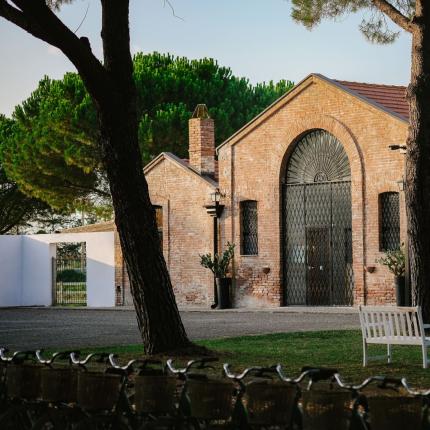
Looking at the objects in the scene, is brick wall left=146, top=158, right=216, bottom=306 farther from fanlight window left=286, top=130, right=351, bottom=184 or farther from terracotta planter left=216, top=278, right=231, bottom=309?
fanlight window left=286, top=130, right=351, bottom=184

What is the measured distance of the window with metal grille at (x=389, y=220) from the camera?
2953cm

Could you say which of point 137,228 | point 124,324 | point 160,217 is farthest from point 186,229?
point 137,228

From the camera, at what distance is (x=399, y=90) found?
33.2 meters

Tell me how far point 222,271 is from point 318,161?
4413mm

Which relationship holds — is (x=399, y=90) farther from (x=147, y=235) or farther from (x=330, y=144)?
(x=147, y=235)

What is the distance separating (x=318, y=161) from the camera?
31.9 m

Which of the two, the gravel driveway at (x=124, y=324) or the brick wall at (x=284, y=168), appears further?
the brick wall at (x=284, y=168)

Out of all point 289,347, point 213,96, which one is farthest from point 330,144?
point 213,96

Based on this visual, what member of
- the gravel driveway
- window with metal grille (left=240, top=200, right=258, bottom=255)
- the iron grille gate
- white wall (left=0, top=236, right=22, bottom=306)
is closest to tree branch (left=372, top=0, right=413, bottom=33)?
the gravel driveway

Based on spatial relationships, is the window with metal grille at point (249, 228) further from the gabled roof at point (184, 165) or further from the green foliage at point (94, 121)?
the green foliage at point (94, 121)

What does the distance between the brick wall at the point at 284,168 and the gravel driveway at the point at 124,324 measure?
174 centimetres

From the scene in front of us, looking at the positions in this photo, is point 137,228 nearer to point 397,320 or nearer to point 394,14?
point 397,320

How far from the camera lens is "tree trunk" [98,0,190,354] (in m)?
14.3

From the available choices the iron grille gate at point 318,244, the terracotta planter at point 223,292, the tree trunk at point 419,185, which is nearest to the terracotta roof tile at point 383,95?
the iron grille gate at point 318,244
